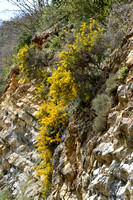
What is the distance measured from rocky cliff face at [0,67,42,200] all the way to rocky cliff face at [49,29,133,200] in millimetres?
2752

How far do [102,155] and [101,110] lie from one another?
4.14 ft

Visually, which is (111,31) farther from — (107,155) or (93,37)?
(107,155)

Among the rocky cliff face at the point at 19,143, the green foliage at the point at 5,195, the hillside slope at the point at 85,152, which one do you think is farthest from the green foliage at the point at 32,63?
the green foliage at the point at 5,195

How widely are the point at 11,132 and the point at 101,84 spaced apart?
6.96 m

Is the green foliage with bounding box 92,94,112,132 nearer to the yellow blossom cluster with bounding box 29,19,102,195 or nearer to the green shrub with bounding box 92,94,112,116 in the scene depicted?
the green shrub with bounding box 92,94,112,116

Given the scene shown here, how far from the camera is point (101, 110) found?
454cm

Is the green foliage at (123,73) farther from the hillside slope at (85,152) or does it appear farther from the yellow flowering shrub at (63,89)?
the yellow flowering shrub at (63,89)

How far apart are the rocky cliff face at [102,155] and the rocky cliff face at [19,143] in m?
2.75

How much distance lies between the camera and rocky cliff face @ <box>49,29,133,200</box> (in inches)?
124

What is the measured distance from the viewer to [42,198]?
677 cm

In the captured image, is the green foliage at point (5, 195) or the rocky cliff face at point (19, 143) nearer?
the rocky cliff face at point (19, 143)

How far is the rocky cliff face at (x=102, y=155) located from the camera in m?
3.16

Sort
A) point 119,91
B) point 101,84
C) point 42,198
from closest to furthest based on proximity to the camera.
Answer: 1. point 119,91
2. point 101,84
3. point 42,198

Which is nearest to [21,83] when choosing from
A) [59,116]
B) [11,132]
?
[11,132]
